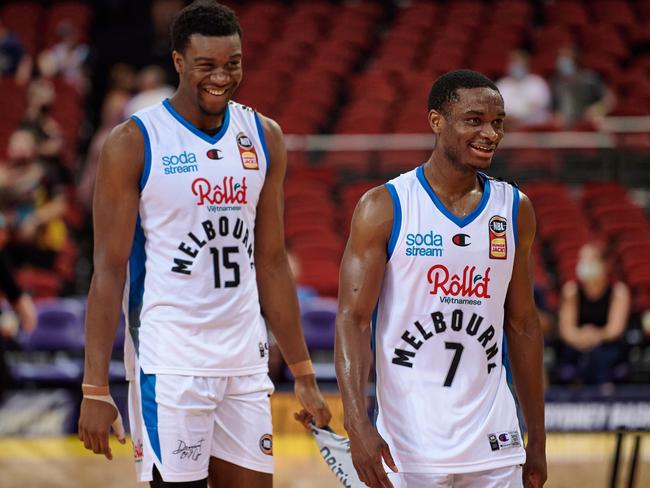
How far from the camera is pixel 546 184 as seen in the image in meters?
10.9

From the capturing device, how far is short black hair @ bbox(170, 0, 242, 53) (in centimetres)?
375

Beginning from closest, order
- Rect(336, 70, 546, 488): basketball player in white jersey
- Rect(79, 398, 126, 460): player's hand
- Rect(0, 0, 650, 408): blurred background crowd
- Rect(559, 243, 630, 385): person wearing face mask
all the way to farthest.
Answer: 1. Rect(336, 70, 546, 488): basketball player in white jersey
2. Rect(79, 398, 126, 460): player's hand
3. Rect(559, 243, 630, 385): person wearing face mask
4. Rect(0, 0, 650, 408): blurred background crowd

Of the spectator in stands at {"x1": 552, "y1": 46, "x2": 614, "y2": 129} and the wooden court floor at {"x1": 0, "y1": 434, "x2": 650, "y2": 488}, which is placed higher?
the spectator in stands at {"x1": 552, "y1": 46, "x2": 614, "y2": 129}

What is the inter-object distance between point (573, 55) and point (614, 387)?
A: 18.1 feet

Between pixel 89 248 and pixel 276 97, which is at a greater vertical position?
pixel 276 97

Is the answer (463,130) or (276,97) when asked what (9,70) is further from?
(463,130)

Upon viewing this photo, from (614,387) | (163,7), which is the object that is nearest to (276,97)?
(163,7)

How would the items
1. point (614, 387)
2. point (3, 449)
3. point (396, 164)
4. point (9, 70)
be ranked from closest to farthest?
point (3, 449) < point (614, 387) < point (396, 164) < point (9, 70)

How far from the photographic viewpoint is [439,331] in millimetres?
3473

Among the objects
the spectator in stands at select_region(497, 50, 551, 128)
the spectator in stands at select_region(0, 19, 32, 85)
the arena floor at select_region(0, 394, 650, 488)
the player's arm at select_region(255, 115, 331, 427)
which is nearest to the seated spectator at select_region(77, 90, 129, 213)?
the spectator in stands at select_region(0, 19, 32, 85)

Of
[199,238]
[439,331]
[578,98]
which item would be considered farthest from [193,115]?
[578,98]

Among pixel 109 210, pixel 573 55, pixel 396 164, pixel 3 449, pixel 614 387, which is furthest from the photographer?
pixel 573 55

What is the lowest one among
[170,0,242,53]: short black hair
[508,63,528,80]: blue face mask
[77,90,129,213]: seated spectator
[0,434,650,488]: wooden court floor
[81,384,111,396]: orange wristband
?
[0,434,650,488]: wooden court floor

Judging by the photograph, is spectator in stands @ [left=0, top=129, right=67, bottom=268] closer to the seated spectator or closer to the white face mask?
the seated spectator
